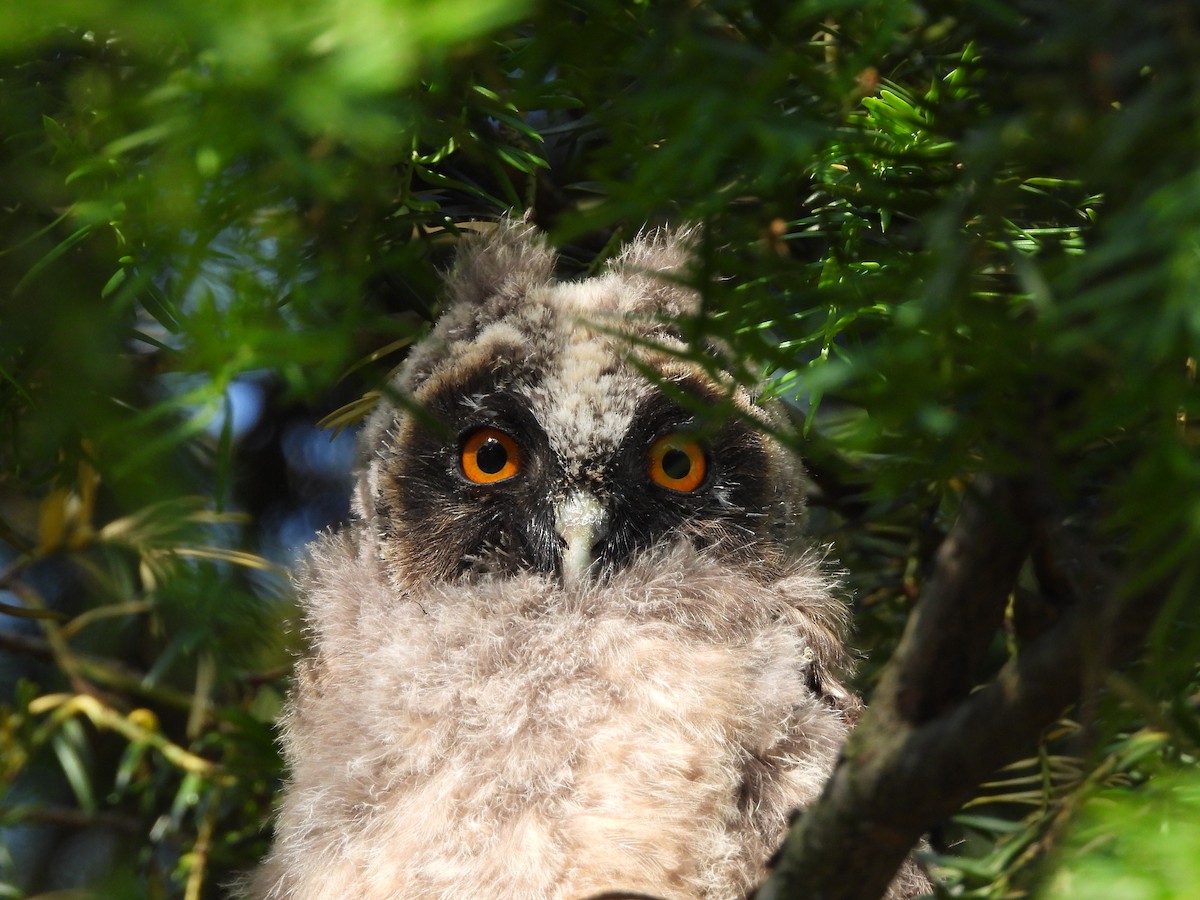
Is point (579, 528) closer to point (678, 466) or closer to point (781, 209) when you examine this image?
point (678, 466)

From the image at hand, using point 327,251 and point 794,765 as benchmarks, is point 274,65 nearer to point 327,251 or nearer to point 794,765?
point 327,251

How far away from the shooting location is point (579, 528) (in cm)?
162

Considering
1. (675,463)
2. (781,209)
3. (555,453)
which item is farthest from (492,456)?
(781,209)

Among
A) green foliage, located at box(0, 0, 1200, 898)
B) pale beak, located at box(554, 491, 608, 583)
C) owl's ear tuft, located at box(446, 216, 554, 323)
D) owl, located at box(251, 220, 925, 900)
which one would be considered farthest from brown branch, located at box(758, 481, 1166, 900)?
owl's ear tuft, located at box(446, 216, 554, 323)

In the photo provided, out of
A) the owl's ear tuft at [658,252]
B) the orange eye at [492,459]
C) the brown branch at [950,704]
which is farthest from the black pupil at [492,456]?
the brown branch at [950,704]

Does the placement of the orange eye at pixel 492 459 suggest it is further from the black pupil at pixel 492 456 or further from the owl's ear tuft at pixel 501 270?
the owl's ear tuft at pixel 501 270

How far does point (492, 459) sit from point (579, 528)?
8.1 inches

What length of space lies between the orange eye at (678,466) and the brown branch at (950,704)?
37.2 inches

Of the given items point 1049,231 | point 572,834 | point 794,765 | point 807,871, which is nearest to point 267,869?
point 572,834

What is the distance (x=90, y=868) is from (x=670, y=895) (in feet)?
5.49

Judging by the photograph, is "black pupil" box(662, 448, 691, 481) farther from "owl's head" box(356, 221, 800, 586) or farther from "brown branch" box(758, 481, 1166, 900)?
"brown branch" box(758, 481, 1166, 900)

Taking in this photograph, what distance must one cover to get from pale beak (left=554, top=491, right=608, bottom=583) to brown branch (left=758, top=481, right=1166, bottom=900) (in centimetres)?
82

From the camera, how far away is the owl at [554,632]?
1.36 m

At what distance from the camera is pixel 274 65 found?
24.5 inches
